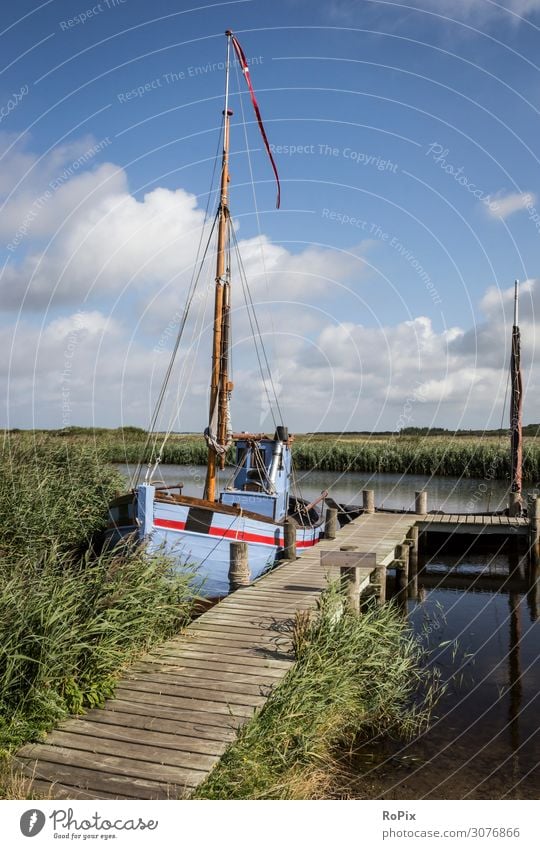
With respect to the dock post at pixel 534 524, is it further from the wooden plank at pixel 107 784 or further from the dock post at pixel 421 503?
the wooden plank at pixel 107 784

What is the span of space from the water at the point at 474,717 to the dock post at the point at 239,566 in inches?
145

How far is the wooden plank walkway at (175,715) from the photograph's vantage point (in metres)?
5.41

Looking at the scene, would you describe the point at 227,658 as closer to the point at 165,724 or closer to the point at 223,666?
the point at 223,666

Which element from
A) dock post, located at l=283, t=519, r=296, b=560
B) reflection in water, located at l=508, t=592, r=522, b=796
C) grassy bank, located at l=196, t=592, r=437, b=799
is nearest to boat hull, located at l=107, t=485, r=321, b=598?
dock post, located at l=283, t=519, r=296, b=560

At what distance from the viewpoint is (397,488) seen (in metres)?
37.5

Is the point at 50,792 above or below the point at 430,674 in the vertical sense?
above

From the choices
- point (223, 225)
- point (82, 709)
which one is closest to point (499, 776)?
point (82, 709)

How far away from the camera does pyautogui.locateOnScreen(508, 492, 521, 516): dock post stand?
21.4 m

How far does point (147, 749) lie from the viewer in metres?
5.93

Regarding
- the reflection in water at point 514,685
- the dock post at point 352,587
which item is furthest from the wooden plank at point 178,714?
the dock post at point 352,587

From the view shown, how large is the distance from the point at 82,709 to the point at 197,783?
1831 millimetres

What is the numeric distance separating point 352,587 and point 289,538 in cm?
569
